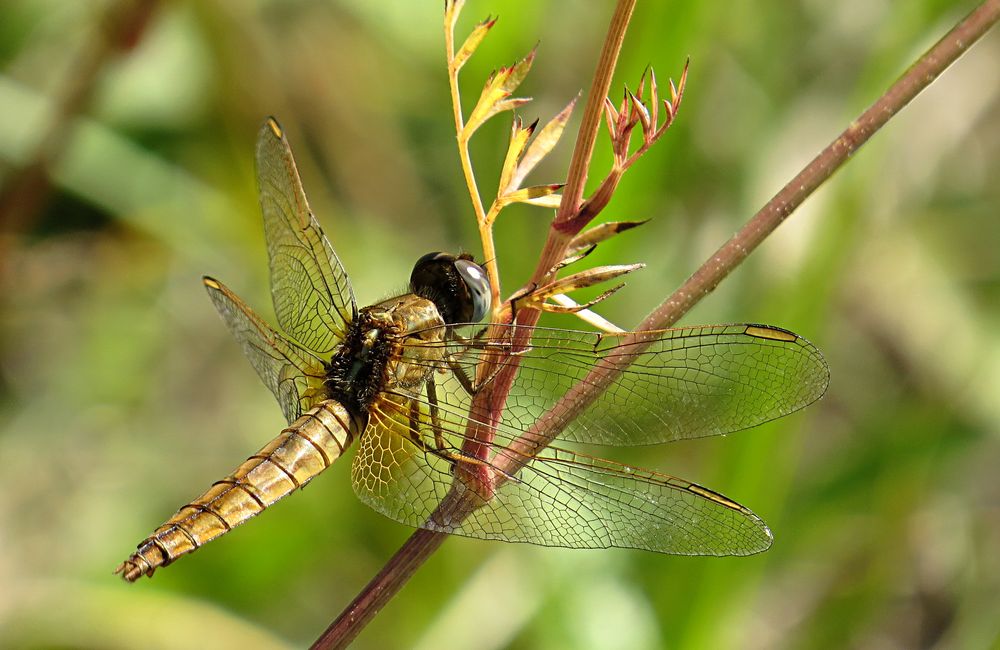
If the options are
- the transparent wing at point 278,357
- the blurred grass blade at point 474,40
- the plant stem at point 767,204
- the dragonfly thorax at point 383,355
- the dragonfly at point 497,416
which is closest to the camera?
the plant stem at point 767,204

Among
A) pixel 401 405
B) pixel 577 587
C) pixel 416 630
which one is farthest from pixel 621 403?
pixel 416 630

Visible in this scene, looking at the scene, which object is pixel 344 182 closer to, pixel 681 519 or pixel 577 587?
pixel 577 587

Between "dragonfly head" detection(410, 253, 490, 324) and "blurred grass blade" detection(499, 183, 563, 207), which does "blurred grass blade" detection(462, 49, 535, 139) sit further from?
"dragonfly head" detection(410, 253, 490, 324)

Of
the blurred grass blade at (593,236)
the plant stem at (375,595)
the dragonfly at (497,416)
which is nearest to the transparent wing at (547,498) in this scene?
the dragonfly at (497,416)

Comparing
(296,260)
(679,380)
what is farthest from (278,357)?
(679,380)

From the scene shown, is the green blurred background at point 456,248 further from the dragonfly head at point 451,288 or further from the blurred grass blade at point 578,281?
the blurred grass blade at point 578,281

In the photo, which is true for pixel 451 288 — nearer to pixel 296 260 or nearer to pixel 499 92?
pixel 296 260

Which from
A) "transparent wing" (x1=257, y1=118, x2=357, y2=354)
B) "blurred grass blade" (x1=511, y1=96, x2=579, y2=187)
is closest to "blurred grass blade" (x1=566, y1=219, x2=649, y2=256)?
"blurred grass blade" (x1=511, y1=96, x2=579, y2=187)
